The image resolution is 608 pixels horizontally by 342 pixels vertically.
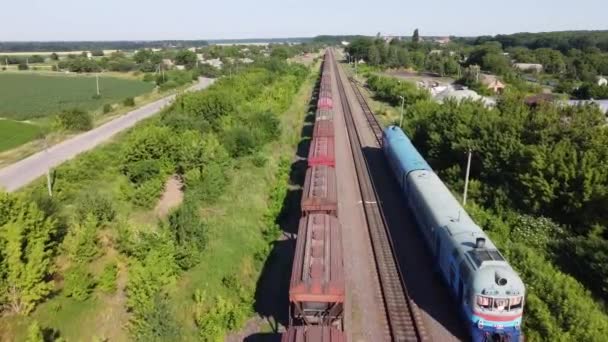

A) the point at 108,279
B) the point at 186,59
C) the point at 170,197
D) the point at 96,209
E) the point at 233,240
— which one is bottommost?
the point at 233,240

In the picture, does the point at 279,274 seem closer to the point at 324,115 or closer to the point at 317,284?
the point at 317,284

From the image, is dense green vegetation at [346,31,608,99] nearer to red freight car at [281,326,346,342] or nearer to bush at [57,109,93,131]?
bush at [57,109,93,131]

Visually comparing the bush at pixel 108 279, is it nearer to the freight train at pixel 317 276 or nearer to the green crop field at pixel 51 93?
the freight train at pixel 317 276

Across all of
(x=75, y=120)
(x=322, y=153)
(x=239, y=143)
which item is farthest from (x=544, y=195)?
(x=75, y=120)

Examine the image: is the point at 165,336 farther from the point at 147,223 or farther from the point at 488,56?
the point at 488,56

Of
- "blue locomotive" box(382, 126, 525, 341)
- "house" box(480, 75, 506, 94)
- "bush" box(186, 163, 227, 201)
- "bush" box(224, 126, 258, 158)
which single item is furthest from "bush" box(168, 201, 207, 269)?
"house" box(480, 75, 506, 94)

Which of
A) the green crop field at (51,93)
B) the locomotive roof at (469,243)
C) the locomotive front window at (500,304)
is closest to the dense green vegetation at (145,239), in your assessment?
the locomotive roof at (469,243)
